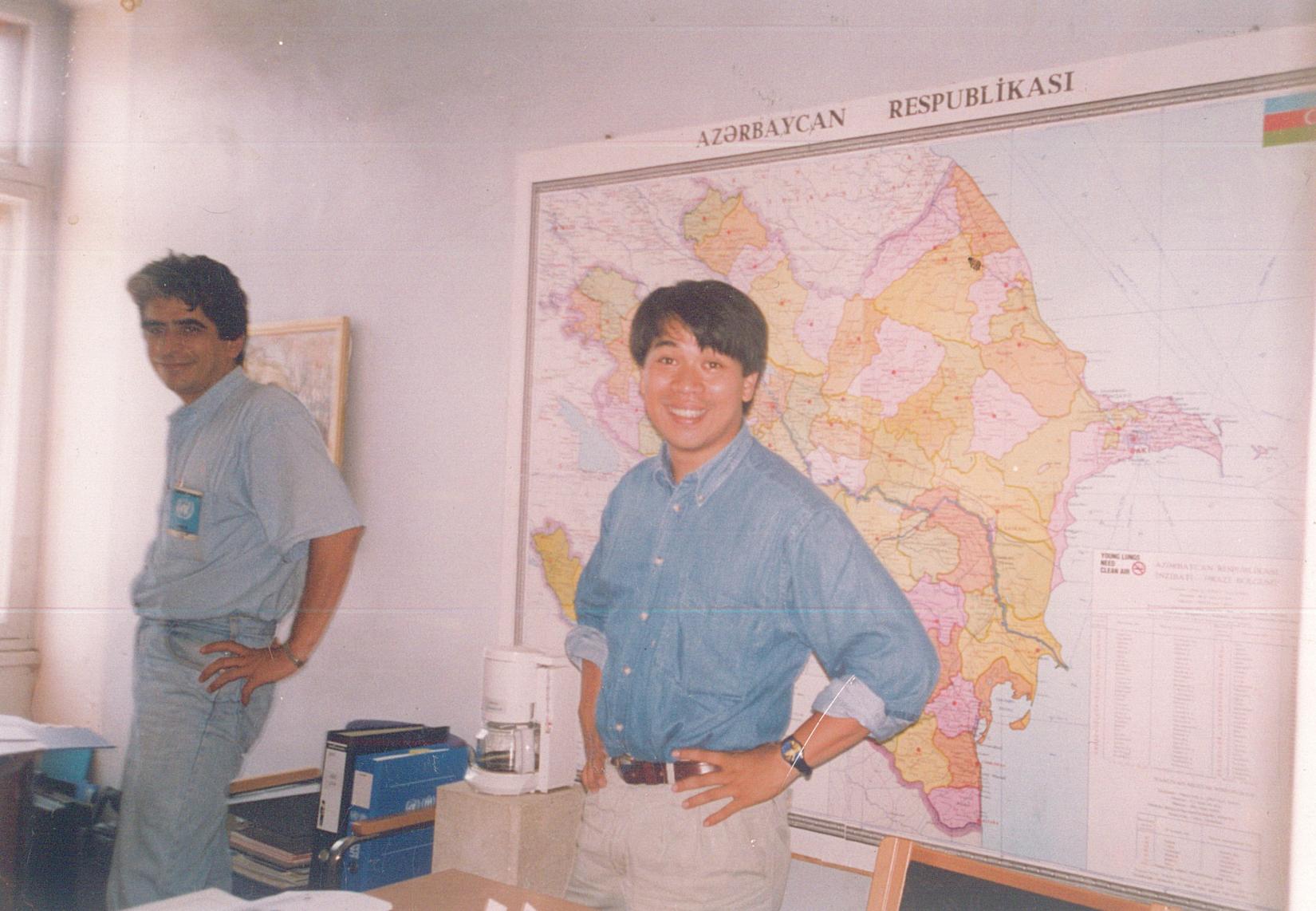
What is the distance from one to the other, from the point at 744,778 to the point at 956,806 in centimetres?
34

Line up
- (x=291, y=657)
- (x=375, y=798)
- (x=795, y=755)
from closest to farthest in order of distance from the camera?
(x=795, y=755)
(x=375, y=798)
(x=291, y=657)

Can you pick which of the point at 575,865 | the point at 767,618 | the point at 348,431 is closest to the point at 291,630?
the point at 348,431

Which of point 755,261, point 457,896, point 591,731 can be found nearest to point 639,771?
point 591,731

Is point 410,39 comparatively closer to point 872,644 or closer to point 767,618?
point 767,618

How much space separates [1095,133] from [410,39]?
130 cm

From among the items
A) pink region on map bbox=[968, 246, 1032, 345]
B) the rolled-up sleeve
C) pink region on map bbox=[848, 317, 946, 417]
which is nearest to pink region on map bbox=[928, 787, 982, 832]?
the rolled-up sleeve

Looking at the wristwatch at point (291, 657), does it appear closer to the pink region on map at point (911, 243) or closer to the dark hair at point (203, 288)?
the dark hair at point (203, 288)

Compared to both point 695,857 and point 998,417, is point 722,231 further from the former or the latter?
point 695,857

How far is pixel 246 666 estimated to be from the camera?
181 centimetres

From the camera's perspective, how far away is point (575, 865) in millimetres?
1575

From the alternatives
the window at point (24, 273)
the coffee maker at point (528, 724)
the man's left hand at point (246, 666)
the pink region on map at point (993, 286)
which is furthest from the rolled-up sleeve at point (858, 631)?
the window at point (24, 273)

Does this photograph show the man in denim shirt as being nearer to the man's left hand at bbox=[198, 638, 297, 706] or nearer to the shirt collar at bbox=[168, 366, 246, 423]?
the man's left hand at bbox=[198, 638, 297, 706]

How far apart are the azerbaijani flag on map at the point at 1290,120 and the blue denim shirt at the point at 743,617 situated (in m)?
0.81

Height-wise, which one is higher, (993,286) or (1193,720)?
(993,286)
